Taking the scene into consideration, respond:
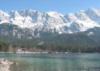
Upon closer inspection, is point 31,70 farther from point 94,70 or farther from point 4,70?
point 94,70

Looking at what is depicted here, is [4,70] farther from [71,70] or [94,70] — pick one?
[94,70]

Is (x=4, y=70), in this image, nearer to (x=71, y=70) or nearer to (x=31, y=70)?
(x=31, y=70)

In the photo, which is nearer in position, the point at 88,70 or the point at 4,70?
the point at 4,70

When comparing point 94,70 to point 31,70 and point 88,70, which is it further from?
point 31,70

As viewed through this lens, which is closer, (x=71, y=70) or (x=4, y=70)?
(x=4, y=70)

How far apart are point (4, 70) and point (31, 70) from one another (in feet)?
27.0

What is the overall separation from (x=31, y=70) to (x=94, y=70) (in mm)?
14938

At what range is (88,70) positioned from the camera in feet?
233

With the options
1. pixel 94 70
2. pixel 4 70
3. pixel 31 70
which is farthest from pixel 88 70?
pixel 4 70

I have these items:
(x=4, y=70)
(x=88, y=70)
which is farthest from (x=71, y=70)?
(x=4, y=70)

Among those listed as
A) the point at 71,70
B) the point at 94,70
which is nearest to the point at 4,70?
the point at 71,70

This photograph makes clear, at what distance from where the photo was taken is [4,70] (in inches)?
2628

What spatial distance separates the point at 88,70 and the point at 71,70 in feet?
13.1

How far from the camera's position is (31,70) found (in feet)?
239
